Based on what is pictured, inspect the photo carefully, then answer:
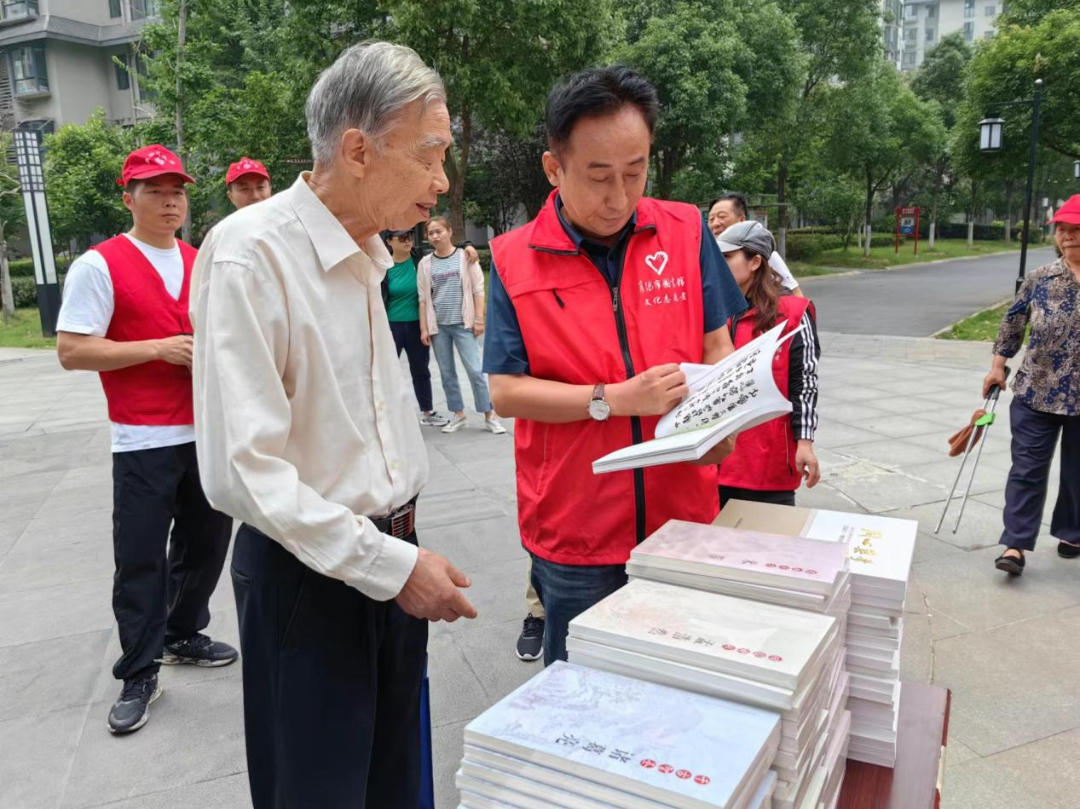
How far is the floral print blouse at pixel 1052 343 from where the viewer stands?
3725 mm

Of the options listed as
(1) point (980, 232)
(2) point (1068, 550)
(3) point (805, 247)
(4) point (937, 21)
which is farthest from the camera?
(4) point (937, 21)

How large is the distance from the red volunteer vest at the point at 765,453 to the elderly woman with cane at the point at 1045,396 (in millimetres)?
1734

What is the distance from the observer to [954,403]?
7.46 metres

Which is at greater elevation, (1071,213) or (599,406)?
(1071,213)

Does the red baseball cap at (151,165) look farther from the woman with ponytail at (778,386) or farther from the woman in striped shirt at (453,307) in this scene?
the woman in striped shirt at (453,307)

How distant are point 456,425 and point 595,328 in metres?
5.33

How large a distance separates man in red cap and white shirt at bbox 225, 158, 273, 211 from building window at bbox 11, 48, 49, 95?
36.7 m

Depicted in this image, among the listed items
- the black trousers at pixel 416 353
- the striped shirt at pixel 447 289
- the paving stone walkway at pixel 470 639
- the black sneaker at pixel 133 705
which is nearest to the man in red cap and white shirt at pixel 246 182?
the paving stone walkway at pixel 470 639

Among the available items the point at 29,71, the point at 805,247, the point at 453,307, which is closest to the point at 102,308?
the point at 453,307

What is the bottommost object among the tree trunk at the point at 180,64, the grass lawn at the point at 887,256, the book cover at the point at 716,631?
the grass lawn at the point at 887,256

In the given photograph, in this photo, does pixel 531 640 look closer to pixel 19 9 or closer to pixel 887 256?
pixel 887 256

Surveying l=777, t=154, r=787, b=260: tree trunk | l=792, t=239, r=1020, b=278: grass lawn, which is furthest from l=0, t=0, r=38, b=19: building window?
l=792, t=239, r=1020, b=278: grass lawn

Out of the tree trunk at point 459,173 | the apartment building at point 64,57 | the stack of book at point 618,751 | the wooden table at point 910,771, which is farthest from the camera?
the apartment building at point 64,57

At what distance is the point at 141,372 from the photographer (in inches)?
104
